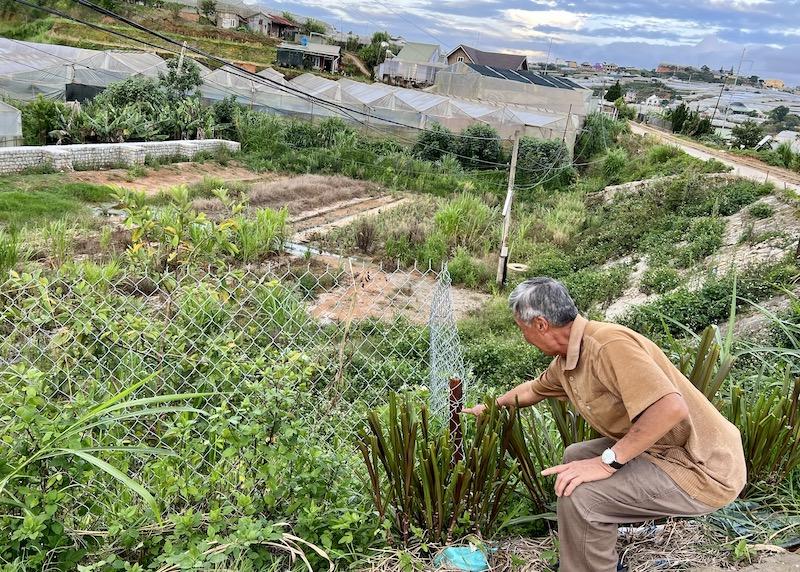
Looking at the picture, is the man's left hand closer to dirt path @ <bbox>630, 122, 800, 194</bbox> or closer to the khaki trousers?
the khaki trousers

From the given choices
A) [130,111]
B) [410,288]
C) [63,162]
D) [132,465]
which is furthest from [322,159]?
[132,465]

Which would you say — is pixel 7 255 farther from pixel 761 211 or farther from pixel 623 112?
pixel 623 112

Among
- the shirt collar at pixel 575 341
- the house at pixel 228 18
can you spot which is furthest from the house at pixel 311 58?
the shirt collar at pixel 575 341

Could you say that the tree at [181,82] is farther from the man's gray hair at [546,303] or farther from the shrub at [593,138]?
the man's gray hair at [546,303]

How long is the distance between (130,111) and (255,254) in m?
8.80

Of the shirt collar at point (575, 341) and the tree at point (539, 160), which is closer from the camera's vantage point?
the shirt collar at point (575, 341)

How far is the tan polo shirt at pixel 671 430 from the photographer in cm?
186

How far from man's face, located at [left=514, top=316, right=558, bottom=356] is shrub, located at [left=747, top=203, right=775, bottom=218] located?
984 centimetres

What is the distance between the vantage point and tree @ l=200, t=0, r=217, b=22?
5231cm

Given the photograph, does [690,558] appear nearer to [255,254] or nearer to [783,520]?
[783,520]

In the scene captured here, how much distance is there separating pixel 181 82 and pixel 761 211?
14.0 metres

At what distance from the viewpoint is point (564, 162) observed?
18.6 metres

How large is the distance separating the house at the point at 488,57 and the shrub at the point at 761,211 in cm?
3963

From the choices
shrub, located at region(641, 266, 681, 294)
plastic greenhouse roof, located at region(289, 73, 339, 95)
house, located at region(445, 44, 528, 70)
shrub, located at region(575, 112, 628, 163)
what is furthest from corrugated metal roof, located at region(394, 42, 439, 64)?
shrub, located at region(641, 266, 681, 294)
